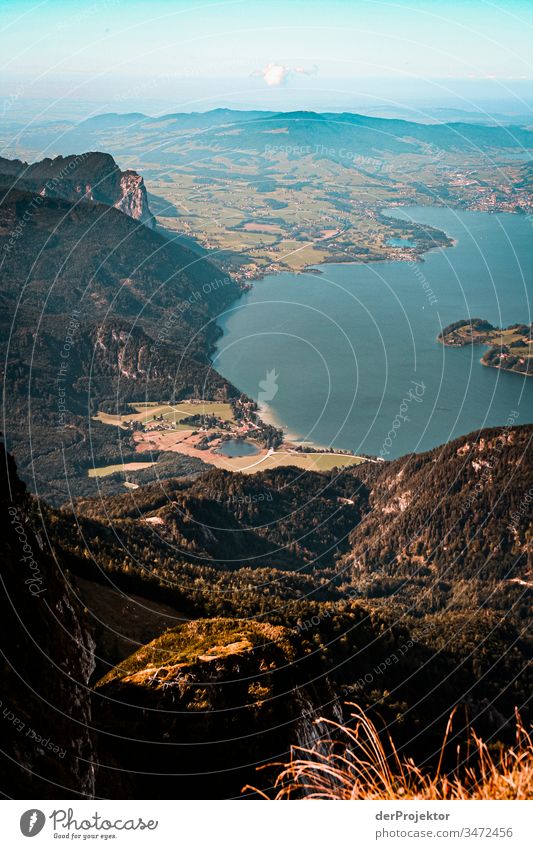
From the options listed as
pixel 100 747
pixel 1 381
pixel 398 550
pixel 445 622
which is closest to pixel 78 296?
pixel 1 381

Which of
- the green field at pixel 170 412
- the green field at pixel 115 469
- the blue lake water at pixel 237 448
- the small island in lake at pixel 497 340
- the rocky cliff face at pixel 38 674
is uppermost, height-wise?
the rocky cliff face at pixel 38 674

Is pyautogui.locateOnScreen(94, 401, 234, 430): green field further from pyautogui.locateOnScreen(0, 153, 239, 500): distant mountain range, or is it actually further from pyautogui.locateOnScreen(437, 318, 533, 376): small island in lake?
pyautogui.locateOnScreen(437, 318, 533, 376): small island in lake
